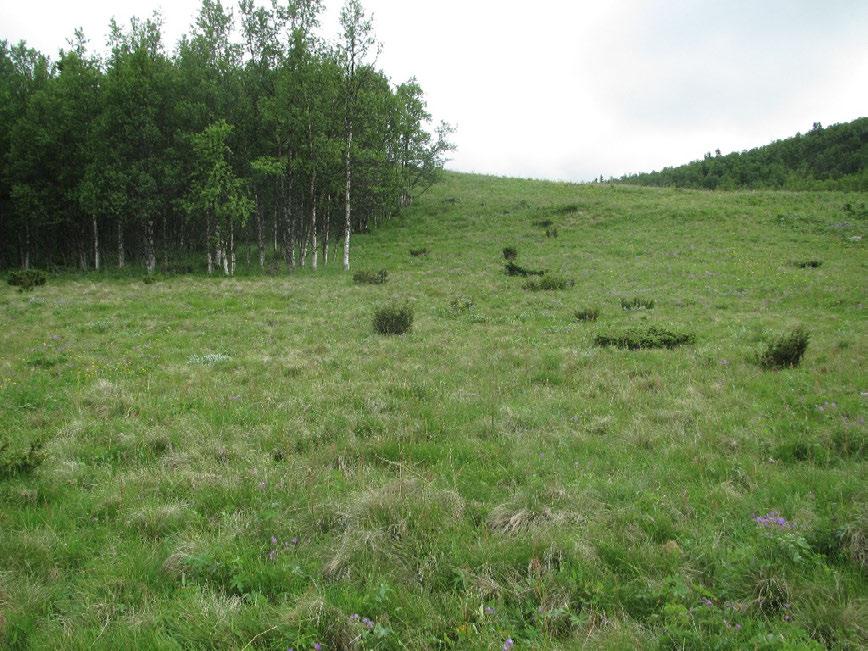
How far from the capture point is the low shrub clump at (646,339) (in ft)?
42.6

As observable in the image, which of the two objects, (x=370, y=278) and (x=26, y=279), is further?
(x=370, y=278)

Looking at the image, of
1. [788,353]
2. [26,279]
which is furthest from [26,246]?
[788,353]

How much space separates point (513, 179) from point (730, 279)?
166ft

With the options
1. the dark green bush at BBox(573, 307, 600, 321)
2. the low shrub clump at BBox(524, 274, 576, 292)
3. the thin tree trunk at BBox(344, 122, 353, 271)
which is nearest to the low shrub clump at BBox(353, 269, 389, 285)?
the thin tree trunk at BBox(344, 122, 353, 271)

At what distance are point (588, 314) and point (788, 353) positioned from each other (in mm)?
7271

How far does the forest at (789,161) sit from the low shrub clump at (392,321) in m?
83.2

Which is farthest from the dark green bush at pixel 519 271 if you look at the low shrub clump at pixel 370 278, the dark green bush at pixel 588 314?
the dark green bush at pixel 588 314

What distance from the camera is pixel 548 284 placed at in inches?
937

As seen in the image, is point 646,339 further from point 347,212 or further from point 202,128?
point 202,128

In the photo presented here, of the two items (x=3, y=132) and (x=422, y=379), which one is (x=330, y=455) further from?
(x=3, y=132)

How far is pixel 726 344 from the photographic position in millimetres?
12750

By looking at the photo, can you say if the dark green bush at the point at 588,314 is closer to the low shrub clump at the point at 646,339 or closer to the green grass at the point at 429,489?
the green grass at the point at 429,489

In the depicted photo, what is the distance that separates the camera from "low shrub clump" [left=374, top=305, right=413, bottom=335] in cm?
1532

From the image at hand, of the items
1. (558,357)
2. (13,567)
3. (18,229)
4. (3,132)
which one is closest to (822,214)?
(558,357)
